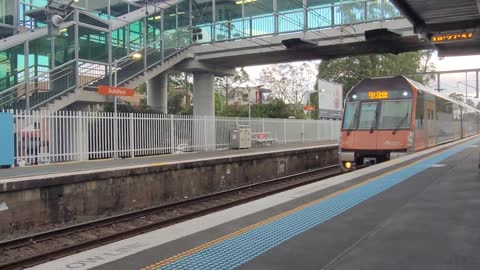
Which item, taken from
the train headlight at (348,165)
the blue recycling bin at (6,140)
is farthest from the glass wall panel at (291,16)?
the blue recycling bin at (6,140)

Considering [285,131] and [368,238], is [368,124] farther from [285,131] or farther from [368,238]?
[285,131]

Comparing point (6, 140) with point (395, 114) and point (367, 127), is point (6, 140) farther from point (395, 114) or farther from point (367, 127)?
point (395, 114)

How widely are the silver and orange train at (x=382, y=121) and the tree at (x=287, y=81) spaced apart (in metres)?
42.5

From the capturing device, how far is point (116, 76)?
76.3 ft

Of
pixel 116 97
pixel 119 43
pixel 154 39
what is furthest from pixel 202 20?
pixel 116 97

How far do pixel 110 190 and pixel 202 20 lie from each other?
17.2 metres

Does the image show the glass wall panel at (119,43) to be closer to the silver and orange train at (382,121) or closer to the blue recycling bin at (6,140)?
the blue recycling bin at (6,140)

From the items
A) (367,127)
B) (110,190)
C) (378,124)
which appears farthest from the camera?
(367,127)

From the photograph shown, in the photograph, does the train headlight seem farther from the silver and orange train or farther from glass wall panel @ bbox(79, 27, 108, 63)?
glass wall panel @ bbox(79, 27, 108, 63)

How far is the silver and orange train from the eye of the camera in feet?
55.5

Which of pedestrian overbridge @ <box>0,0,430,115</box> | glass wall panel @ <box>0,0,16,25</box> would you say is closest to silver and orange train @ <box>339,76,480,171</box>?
pedestrian overbridge @ <box>0,0,430,115</box>

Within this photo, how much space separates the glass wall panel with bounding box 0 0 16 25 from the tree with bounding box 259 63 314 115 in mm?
39157

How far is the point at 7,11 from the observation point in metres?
25.1

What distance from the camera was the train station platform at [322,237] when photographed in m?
4.97
